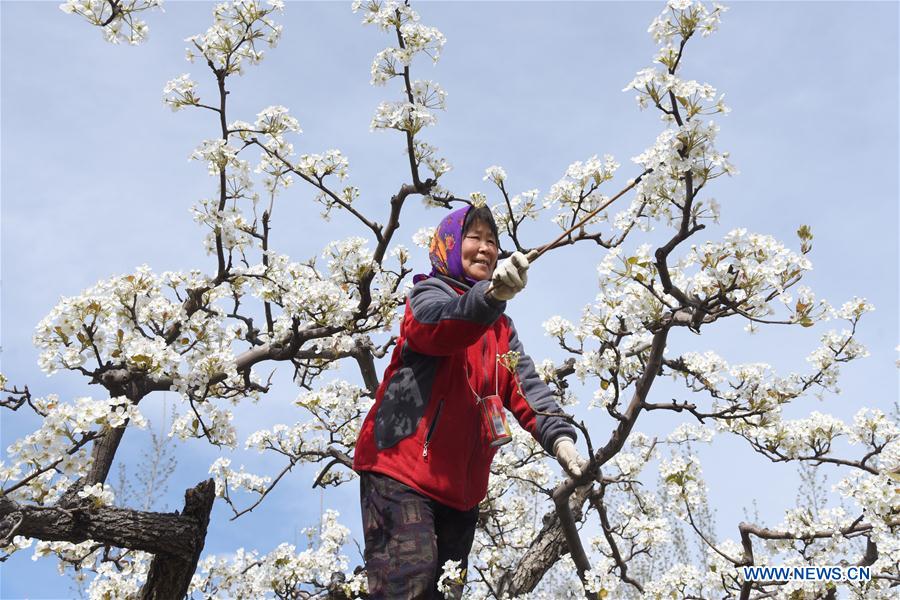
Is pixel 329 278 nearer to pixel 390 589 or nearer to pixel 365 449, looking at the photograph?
pixel 365 449

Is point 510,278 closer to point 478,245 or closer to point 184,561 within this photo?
point 478,245

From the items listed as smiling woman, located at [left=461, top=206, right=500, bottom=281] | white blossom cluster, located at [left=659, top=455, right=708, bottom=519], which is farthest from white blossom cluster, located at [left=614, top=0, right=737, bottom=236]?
white blossom cluster, located at [left=659, top=455, right=708, bottom=519]

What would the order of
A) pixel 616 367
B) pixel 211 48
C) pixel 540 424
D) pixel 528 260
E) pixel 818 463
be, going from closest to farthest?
pixel 528 260, pixel 540 424, pixel 616 367, pixel 211 48, pixel 818 463

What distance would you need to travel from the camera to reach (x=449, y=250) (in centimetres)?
336

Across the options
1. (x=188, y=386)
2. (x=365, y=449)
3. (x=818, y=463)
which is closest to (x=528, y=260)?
(x=365, y=449)

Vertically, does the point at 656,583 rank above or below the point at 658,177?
below

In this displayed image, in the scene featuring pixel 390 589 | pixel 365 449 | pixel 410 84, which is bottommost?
pixel 390 589

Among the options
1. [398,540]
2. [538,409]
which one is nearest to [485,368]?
[538,409]

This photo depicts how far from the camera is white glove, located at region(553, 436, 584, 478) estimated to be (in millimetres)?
3197

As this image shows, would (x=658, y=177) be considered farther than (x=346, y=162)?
No

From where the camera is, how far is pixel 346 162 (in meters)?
5.44

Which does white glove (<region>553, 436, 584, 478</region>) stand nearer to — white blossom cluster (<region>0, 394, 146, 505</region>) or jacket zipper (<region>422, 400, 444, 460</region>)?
jacket zipper (<region>422, 400, 444, 460</region>)

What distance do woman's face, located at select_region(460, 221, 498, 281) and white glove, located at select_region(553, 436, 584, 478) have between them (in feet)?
2.53

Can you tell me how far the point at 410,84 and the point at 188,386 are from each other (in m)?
2.44
